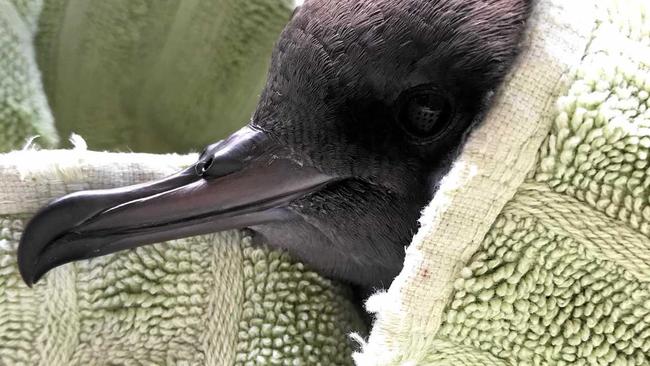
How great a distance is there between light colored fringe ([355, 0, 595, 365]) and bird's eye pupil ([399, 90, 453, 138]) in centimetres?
6

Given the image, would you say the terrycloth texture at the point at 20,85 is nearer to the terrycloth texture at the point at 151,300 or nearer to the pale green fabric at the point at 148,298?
the pale green fabric at the point at 148,298

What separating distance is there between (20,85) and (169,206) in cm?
30

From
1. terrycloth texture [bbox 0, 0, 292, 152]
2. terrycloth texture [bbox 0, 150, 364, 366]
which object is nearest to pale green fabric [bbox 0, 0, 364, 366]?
terrycloth texture [bbox 0, 150, 364, 366]

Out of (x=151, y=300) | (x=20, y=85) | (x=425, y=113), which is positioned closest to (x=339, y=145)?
(x=425, y=113)

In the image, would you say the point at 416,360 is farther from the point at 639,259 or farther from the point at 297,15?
the point at 297,15

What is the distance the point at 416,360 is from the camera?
0.48 m

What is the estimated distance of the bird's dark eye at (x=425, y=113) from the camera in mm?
496

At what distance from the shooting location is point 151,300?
1.93 feet

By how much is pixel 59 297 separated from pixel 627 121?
46 cm

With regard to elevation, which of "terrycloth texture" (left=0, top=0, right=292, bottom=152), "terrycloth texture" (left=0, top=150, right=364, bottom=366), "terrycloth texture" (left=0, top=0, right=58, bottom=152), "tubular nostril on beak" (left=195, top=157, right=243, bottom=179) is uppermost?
"terrycloth texture" (left=0, top=0, right=292, bottom=152)

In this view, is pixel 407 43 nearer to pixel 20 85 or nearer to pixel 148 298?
pixel 148 298

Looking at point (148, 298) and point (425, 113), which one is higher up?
point (425, 113)

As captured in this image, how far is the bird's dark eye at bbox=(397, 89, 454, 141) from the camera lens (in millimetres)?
496

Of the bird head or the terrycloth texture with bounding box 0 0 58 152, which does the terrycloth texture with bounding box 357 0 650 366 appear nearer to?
the bird head
